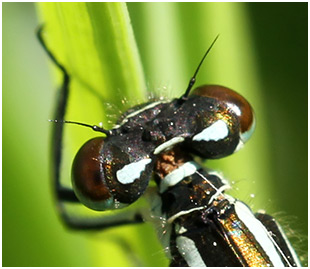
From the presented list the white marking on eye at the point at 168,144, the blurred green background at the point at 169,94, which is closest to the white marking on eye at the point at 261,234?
the blurred green background at the point at 169,94

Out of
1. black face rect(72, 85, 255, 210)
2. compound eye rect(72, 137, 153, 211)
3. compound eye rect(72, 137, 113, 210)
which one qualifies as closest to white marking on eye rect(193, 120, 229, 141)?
black face rect(72, 85, 255, 210)

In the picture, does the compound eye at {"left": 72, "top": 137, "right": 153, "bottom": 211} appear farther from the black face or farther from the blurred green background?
the blurred green background

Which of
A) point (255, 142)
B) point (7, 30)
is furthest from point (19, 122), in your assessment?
point (255, 142)

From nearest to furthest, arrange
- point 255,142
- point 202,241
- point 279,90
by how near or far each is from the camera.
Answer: point 202,241
point 255,142
point 279,90

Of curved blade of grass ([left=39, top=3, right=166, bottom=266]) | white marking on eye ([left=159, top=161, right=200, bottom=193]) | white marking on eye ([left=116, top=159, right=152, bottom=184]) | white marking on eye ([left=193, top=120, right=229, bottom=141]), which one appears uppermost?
curved blade of grass ([left=39, top=3, right=166, bottom=266])

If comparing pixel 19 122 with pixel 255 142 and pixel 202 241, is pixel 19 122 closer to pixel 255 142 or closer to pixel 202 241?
pixel 202 241

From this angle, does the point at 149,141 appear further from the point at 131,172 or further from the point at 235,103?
the point at 235,103
